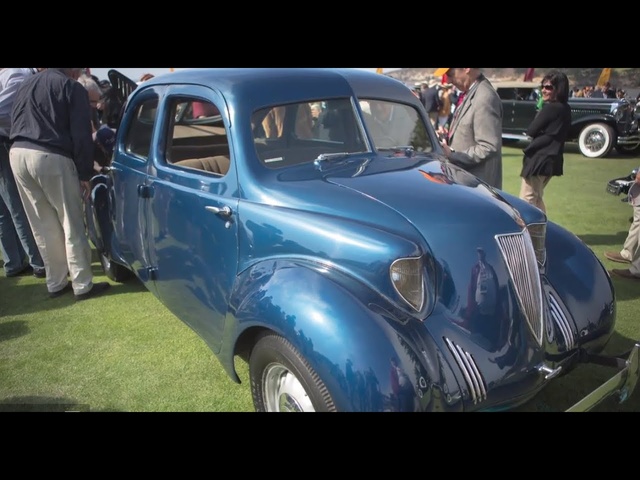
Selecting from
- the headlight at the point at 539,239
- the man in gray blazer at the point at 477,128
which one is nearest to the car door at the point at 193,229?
the headlight at the point at 539,239

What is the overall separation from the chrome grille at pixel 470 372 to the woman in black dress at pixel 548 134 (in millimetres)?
3640

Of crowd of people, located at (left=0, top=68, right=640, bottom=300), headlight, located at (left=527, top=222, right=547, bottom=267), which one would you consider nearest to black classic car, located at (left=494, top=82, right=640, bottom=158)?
crowd of people, located at (left=0, top=68, right=640, bottom=300)

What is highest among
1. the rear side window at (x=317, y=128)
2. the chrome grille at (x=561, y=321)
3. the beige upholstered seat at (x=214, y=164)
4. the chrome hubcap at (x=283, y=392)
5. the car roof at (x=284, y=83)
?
the car roof at (x=284, y=83)

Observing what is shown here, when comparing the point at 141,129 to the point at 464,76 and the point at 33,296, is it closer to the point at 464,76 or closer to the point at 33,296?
the point at 33,296

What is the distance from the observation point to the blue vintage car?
74.4 inches

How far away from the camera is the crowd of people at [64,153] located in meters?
3.72

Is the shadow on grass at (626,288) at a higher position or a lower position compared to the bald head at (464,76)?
lower

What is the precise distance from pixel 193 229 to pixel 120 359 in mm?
1270

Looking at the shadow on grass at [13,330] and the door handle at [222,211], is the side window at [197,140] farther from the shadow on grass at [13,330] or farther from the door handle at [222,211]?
the shadow on grass at [13,330]

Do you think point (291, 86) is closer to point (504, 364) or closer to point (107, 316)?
point (504, 364)

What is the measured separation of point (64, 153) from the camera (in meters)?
3.85

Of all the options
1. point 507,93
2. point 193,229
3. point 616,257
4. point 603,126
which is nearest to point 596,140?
point 603,126

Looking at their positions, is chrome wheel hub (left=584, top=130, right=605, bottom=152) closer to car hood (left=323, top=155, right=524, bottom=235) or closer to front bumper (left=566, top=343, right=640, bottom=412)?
car hood (left=323, top=155, right=524, bottom=235)

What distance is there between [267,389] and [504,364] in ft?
3.67
